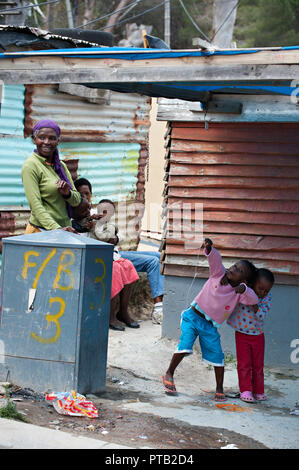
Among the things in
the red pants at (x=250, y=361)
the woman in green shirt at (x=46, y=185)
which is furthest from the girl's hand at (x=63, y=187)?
the red pants at (x=250, y=361)

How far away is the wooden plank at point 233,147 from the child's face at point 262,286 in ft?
6.10

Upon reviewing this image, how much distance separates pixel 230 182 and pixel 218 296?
184cm

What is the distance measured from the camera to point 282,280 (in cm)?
760

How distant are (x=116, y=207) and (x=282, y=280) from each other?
3.58 meters

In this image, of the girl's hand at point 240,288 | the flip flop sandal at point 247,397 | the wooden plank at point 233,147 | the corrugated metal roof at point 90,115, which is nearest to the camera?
the girl's hand at point 240,288

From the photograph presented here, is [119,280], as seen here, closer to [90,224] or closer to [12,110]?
[90,224]

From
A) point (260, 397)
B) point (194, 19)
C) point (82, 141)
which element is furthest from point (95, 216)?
point (194, 19)

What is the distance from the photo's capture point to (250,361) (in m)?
6.52

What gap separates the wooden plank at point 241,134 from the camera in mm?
7523

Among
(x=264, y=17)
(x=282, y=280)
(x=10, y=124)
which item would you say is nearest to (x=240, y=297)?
(x=282, y=280)

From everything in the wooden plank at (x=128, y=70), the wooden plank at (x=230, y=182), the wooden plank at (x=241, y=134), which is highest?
the wooden plank at (x=128, y=70)

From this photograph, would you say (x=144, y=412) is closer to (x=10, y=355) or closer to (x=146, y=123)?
(x=10, y=355)

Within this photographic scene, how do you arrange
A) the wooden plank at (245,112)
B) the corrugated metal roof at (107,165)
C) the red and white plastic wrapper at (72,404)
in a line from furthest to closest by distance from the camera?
the corrugated metal roof at (107,165)
the wooden plank at (245,112)
the red and white plastic wrapper at (72,404)

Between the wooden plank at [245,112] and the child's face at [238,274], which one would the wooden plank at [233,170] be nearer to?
the wooden plank at [245,112]
